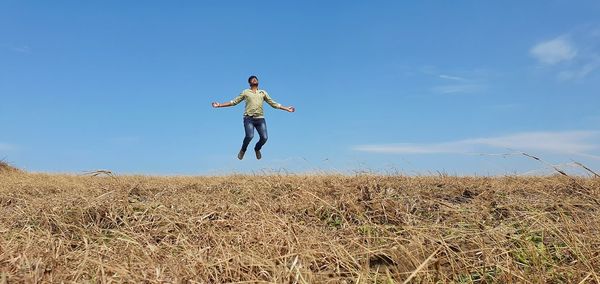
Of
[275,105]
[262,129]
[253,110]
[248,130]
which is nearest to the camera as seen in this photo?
[248,130]

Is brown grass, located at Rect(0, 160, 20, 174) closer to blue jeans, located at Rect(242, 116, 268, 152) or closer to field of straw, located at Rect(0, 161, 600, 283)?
blue jeans, located at Rect(242, 116, 268, 152)

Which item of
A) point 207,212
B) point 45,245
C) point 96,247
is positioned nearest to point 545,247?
point 207,212

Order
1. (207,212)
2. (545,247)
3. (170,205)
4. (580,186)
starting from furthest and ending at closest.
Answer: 1. (580,186)
2. (170,205)
3. (207,212)
4. (545,247)

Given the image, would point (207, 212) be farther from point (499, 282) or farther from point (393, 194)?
point (499, 282)

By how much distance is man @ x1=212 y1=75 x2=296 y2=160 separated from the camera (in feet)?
44.4

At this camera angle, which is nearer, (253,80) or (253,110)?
(253,110)

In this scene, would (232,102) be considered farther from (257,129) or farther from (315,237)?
(315,237)

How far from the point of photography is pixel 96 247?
3.91 meters

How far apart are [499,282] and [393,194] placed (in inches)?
90.8

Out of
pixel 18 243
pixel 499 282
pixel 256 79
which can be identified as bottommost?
pixel 499 282

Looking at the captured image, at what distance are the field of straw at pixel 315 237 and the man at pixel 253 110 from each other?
7317 millimetres

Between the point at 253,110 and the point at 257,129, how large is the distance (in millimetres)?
581

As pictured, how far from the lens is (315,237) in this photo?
3.84 m

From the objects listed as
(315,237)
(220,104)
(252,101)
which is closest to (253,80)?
(252,101)
